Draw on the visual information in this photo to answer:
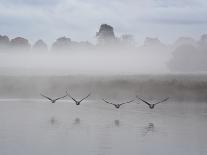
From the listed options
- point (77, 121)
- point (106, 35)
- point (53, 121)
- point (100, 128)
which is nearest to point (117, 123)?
point (100, 128)

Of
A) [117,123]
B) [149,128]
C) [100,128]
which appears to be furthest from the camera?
[117,123]

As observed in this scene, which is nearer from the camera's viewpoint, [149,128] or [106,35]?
[149,128]

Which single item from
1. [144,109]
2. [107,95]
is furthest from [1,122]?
[107,95]

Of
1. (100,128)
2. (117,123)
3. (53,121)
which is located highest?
(53,121)

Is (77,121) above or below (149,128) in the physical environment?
above

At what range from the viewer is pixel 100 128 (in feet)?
233

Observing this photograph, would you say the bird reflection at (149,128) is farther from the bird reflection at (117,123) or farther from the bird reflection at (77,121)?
the bird reflection at (77,121)

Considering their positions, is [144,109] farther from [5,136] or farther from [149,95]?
[5,136]

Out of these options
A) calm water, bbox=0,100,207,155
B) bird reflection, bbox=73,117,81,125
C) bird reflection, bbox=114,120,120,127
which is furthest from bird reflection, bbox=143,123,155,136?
bird reflection, bbox=73,117,81,125

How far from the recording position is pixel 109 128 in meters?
70.9

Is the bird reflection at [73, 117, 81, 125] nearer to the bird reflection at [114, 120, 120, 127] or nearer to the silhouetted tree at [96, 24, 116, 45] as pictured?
the bird reflection at [114, 120, 120, 127]

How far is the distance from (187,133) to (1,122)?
20.1 m

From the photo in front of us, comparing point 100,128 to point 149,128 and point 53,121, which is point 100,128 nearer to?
point 149,128

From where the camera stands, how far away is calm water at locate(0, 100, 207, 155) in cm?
5638
